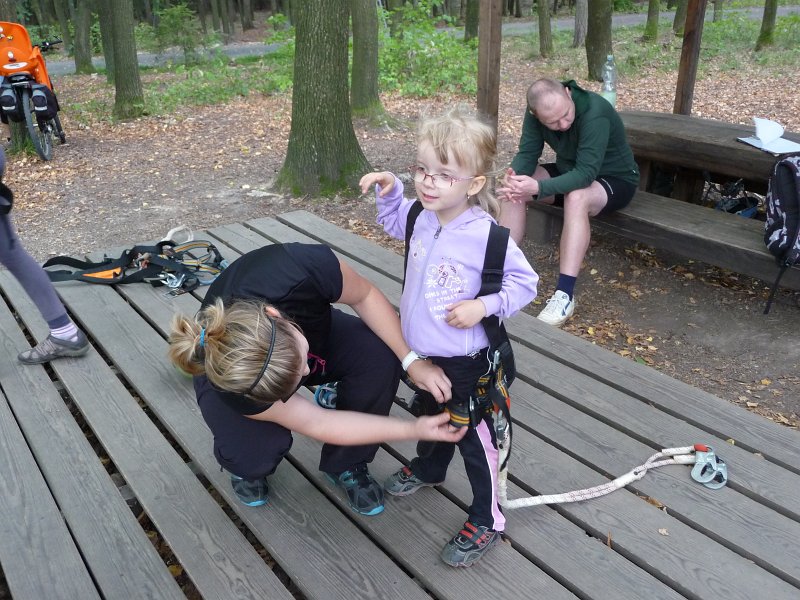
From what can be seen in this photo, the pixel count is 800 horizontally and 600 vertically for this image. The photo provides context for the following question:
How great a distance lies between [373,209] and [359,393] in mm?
3465

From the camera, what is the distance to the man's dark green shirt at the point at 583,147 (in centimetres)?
373

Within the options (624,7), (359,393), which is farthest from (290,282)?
(624,7)

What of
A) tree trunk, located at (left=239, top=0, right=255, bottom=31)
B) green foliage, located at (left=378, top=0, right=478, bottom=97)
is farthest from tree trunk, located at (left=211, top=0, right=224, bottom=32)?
green foliage, located at (left=378, top=0, right=478, bottom=97)

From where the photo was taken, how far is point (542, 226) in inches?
178

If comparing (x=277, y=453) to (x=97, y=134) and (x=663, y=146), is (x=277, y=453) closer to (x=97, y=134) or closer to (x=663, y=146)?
(x=663, y=146)

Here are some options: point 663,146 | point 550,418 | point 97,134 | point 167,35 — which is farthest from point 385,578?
point 167,35

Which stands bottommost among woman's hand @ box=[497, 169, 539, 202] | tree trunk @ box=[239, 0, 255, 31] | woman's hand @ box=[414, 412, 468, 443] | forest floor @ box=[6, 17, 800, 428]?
forest floor @ box=[6, 17, 800, 428]

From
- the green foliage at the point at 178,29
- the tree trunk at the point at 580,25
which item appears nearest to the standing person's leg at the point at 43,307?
the green foliage at the point at 178,29

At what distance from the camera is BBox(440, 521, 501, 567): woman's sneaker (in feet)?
6.41

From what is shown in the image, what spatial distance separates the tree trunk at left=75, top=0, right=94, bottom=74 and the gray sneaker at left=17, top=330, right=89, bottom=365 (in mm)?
13536

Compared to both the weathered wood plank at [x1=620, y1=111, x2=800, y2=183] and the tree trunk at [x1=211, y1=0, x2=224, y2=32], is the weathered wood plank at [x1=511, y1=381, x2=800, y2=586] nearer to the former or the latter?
the weathered wood plank at [x1=620, y1=111, x2=800, y2=183]

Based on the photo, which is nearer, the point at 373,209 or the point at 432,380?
the point at 432,380

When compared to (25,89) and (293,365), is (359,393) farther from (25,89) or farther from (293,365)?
(25,89)

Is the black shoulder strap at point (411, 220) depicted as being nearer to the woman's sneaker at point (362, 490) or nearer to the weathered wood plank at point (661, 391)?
the woman's sneaker at point (362, 490)
